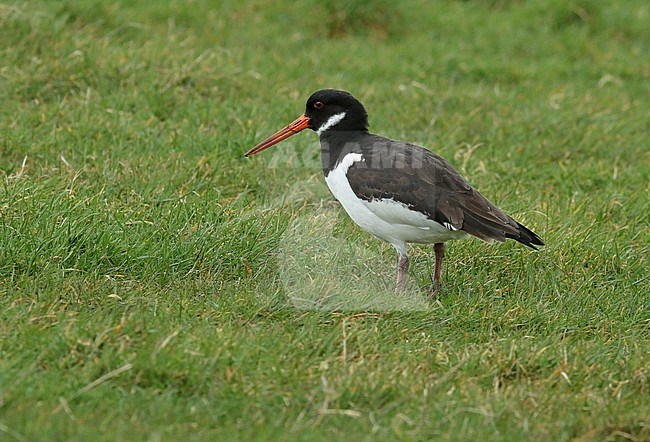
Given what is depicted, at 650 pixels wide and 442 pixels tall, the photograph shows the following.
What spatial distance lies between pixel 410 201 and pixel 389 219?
0.17 meters

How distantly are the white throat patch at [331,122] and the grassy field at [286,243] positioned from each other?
0.61 meters

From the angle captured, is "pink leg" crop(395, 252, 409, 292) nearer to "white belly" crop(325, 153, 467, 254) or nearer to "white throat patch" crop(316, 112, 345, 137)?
"white belly" crop(325, 153, 467, 254)

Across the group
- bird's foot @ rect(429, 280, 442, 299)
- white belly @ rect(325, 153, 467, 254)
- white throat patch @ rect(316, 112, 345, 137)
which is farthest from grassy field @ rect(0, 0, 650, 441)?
white throat patch @ rect(316, 112, 345, 137)

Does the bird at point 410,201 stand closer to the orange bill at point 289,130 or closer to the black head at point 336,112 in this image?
the black head at point 336,112

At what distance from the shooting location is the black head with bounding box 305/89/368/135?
244 inches

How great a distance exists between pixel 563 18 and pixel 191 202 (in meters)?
6.88

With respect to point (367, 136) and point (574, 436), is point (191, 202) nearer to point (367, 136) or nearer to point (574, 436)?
point (367, 136)

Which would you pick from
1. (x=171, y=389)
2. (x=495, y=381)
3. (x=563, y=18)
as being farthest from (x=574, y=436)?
(x=563, y=18)

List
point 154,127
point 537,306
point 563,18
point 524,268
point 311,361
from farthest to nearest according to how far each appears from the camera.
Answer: point 563,18, point 154,127, point 524,268, point 537,306, point 311,361

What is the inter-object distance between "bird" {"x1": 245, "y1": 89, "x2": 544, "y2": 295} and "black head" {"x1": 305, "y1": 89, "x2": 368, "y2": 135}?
0.85 feet

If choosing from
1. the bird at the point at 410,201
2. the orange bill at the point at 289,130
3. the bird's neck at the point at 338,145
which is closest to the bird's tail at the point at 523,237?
the bird at the point at 410,201

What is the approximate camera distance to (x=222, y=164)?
7074 millimetres

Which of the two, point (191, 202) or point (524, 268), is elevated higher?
point (191, 202)

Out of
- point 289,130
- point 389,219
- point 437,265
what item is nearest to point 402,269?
point 437,265
